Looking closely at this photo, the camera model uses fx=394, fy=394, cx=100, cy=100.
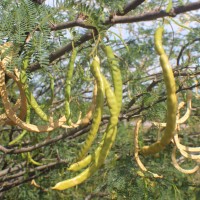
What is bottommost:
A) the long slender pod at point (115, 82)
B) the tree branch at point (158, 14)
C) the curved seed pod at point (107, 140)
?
the curved seed pod at point (107, 140)

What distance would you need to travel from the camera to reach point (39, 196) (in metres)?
4.57

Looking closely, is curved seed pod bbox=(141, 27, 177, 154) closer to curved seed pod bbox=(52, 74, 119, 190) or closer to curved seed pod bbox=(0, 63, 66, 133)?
curved seed pod bbox=(52, 74, 119, 190)

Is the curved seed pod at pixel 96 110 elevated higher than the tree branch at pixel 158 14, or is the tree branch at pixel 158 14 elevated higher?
the tree branch at pixel 158 14

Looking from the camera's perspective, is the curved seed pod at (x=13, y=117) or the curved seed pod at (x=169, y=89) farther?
the curved seed pod at (x=13, y=117)

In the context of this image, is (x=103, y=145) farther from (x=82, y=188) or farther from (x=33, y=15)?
(x=82, y=188)

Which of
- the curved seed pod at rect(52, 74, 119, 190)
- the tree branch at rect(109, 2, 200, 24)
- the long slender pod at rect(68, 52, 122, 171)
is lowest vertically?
the curved seed pod at rect(52, 74, 119, 190)

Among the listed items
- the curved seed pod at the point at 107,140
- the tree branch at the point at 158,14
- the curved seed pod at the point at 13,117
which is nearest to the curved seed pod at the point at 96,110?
the curved seed pod at the point at 107,140

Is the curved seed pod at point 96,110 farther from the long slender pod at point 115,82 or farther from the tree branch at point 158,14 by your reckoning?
the tree branch at point 158,14

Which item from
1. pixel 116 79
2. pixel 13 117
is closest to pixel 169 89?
pixel 116 79

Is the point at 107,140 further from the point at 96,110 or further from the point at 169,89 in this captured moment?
the point at 169,89

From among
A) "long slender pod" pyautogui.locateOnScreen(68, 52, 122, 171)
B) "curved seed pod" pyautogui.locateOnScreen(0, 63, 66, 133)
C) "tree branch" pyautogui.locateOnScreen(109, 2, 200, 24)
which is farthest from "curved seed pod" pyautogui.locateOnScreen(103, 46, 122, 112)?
"curved seed pod" pyautogui.locateOnScreen(0, 63, 66, 133)

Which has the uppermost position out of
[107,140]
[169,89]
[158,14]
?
[158,14]

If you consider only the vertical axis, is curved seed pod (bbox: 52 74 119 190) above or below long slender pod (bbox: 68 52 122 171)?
below

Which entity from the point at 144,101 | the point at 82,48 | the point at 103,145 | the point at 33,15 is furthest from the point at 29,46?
the point at 144,101
